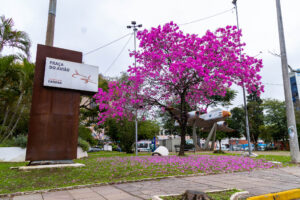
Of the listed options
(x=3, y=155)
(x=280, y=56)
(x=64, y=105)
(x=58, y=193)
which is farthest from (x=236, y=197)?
(x=3, y=155)

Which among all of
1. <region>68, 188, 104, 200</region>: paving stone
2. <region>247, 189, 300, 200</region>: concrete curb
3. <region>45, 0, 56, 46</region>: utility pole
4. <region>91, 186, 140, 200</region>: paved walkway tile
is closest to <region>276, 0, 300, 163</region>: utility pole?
<region>247, 189, 300, 200</region>: concrete curb

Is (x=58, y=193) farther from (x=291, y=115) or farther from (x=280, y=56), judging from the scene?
(x=280, y=56)

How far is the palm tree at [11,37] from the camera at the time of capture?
44.9 ft

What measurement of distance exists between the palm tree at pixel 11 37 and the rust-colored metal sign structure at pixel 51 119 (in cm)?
488

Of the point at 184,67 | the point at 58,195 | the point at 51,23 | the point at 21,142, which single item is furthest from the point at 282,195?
the point at 21,142

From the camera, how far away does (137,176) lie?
753 cm

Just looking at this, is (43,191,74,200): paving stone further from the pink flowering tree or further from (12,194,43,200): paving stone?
the pink flowering tree

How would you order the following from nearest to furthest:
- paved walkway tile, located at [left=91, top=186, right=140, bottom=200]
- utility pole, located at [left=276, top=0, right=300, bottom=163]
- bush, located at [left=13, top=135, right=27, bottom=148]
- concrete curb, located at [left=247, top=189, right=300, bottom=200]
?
concrete curb, located at [left=247, top=189, right=300, bottom=200] → paved walkway tile, located at [left=91, top=186, right=140, bottom=200] → utility pole, located at [left=276, top=0, right=300, bottom=163] → bush, located at [left=13, top=135, right=27, bottom=148]

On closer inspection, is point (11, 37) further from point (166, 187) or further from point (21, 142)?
point (166, 187)

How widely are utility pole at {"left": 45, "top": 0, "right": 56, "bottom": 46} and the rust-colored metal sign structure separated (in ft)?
2.89

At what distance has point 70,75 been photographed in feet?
35.1

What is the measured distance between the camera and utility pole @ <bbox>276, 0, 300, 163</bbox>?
36.7 feet

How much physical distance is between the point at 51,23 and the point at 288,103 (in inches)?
510

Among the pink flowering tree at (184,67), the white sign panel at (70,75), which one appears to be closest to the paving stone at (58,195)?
the white sign panel at (70,75)
